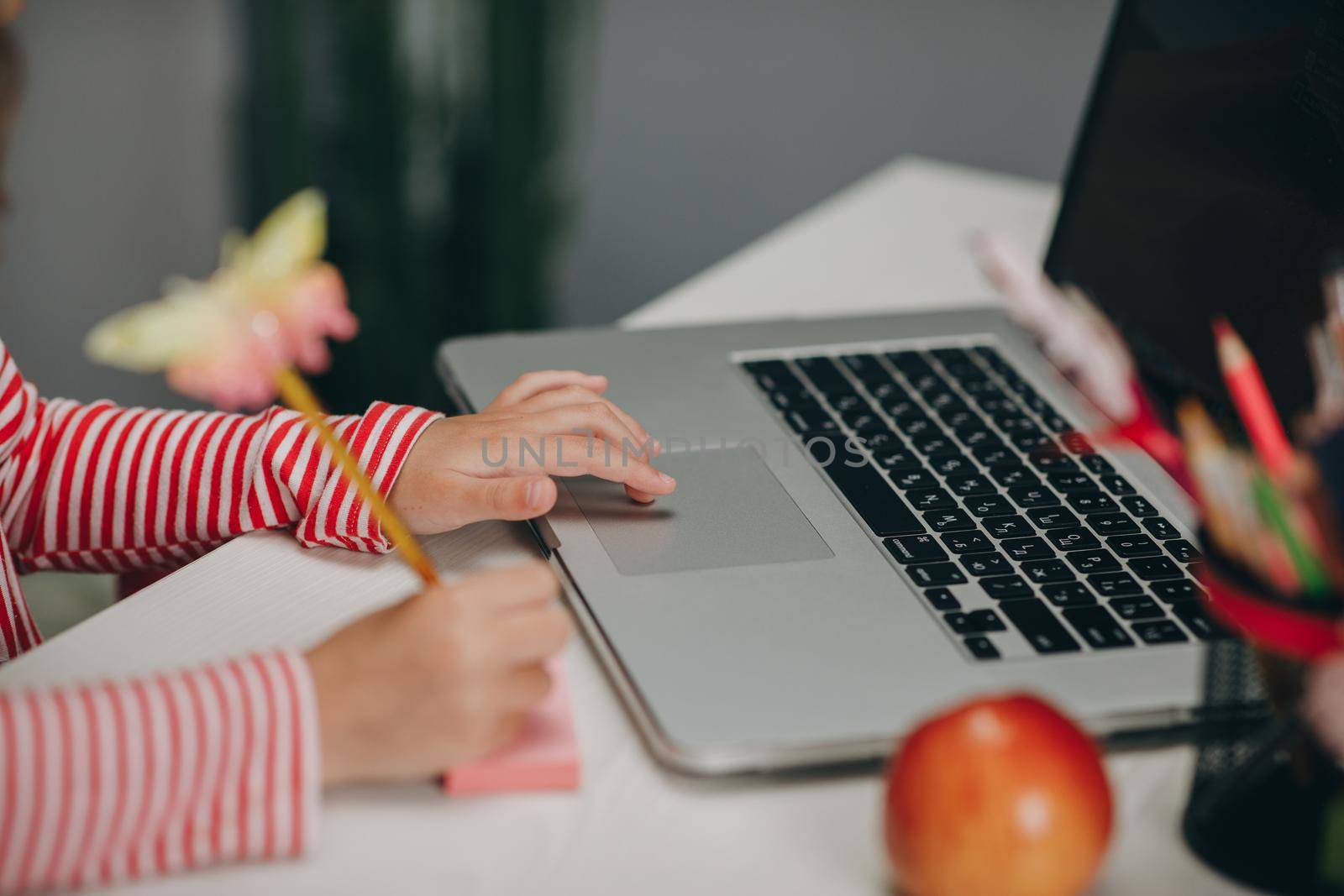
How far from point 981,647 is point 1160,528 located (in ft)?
0.52

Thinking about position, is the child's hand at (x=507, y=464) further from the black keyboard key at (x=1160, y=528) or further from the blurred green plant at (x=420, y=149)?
the blurred green plant at (x=420, y=149)

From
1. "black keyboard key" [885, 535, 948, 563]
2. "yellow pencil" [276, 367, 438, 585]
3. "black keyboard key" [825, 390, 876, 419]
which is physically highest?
"yellow pencil" [276, 367, 438, 585]

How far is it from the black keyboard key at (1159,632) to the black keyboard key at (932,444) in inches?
6.9

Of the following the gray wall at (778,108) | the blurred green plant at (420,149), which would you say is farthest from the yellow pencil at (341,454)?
→ the blurred green plant at (420,149)

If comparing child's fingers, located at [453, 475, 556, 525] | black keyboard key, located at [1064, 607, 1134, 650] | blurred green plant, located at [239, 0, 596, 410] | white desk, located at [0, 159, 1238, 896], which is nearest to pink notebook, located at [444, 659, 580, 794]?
white desk, located at [0, 159, 1238, 896]

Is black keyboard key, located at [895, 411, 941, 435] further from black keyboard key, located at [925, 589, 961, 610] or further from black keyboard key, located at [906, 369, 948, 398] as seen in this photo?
black keyboard key, located at [925, 589, 961, 610]

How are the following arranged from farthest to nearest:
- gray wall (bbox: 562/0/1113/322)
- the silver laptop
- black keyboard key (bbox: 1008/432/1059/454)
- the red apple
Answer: gray wall (bbox: 562/0/1113/322)
black keyboard key (bbox: 1008/432/1059/454)
the silver laptop
the red apple

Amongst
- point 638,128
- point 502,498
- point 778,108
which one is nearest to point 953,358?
point 502,498

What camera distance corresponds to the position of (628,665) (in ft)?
1.61

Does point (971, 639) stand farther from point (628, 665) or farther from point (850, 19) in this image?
point (850, 19)

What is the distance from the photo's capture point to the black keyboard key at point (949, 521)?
60 centimetres

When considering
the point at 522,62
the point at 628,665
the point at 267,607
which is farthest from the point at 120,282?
the point at 628,665

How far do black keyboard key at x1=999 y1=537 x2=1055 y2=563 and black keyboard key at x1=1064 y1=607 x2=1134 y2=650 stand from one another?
0.14 ft

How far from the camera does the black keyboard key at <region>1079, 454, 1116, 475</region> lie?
2.17 ft
